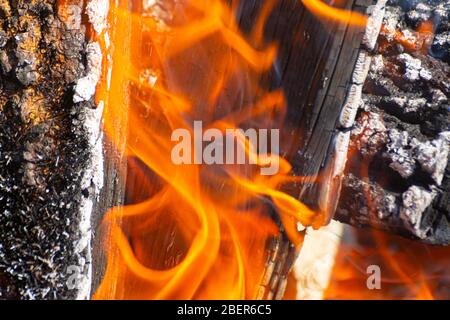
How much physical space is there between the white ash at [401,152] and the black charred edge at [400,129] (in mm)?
13

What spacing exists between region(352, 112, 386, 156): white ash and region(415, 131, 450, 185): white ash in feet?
0.40

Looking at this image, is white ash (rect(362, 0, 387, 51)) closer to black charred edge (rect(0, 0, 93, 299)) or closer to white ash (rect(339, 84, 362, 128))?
white ash (rect(339, 84, 362, 128))

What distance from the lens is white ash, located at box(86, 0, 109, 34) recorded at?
4.83ft

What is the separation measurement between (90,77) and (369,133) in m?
0.89

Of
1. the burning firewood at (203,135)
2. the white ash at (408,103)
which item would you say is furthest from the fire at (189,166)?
the white ash at (408,103)

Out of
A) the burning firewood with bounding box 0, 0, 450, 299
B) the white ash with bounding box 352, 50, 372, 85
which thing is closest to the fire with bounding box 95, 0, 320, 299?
the burning firewood with bounding box 0, 0, 450, 299

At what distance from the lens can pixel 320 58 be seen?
1.52 meters

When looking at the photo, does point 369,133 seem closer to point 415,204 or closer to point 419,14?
point 415,204

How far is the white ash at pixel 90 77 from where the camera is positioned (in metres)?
1.46

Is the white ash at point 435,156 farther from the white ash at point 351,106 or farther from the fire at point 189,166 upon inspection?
the fire at point 189,166

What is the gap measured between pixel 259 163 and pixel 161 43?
0.55 m

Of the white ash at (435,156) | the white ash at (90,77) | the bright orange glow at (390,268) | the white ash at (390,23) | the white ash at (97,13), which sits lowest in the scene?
the bright orange glow at (390,268)

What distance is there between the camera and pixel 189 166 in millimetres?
1759

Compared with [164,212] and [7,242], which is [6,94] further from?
[164,212]
